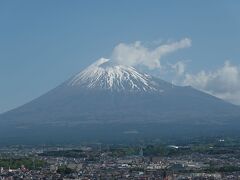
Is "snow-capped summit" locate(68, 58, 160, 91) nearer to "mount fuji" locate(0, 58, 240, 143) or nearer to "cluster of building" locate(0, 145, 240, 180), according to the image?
"mount fuji" locate(0, 58, 240, 143)

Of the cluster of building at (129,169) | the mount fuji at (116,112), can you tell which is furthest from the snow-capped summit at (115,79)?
the cluster of building at (129,169)

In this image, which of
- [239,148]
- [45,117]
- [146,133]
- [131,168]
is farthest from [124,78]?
Result: [131,168]

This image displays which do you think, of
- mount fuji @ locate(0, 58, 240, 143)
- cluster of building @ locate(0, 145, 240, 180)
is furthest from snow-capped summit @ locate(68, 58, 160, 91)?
cluster of building @ locate(0, 145, 240, 180)

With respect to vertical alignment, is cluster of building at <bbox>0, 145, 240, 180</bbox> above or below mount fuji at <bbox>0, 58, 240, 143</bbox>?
below

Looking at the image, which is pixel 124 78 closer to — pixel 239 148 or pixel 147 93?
pixel 147 93

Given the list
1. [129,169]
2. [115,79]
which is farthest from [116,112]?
[129,169]

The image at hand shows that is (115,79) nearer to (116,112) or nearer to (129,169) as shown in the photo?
(116,112)

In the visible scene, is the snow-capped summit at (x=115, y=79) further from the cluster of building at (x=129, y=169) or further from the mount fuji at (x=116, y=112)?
the cluster of building at (x=129, y=169)

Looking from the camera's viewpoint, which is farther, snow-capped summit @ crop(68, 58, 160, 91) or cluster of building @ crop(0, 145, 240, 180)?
snow-capped summit @ crop(68, 58, 160, 91)

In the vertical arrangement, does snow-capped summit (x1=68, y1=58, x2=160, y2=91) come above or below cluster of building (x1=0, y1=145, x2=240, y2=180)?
above
